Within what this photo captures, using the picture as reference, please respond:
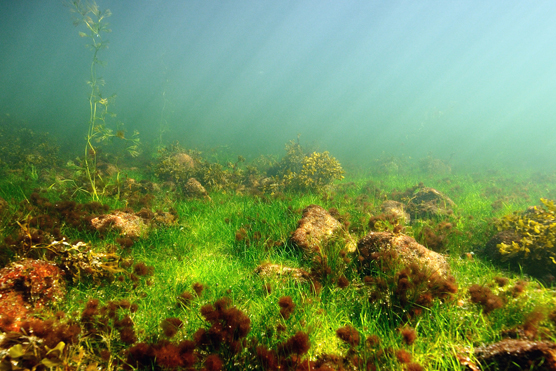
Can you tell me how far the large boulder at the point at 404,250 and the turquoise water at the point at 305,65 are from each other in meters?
Result: 51.9

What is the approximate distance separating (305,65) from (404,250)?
159209mm


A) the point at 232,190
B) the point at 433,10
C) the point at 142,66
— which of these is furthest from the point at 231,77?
the point at 232,190

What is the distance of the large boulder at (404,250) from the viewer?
311 cm

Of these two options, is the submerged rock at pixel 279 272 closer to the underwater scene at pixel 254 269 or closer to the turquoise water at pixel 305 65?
the underwater scene at pixel 254 269

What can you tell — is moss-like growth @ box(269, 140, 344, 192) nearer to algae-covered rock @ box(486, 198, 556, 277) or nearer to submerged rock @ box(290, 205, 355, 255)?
submerged rock @ box(290, 205, 355, 255)

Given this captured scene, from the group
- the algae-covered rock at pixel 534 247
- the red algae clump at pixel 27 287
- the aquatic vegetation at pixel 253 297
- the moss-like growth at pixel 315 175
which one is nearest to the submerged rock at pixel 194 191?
the aquatic vegetation at pixel 253 297

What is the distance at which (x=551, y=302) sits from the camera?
236 cm

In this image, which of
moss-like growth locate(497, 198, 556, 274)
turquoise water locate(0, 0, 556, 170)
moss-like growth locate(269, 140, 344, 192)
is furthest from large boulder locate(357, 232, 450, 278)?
turquoise water locate(0, 0, 556, 170)

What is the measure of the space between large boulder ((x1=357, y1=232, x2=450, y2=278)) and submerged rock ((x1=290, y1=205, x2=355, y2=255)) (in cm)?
44

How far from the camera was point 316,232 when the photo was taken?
4.29m

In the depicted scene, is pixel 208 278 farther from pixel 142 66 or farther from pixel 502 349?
pixel 142 66

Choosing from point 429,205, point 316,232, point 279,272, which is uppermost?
point 429,205

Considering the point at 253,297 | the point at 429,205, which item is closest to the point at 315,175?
the point at 429,205

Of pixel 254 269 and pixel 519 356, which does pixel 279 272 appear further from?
pixel 519 356
